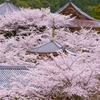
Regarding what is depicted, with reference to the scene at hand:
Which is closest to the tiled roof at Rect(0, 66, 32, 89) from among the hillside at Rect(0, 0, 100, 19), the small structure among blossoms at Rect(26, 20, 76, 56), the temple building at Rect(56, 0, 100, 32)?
the small structure among blossoms at Rect(26, 20, 76, 56)

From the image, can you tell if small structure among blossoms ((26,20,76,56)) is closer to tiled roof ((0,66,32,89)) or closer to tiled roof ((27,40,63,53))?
tiled roof ((27,40,63,53))

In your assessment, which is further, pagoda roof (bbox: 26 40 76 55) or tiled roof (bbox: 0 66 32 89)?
pagoda roof (bbox: 26 40 76 55)

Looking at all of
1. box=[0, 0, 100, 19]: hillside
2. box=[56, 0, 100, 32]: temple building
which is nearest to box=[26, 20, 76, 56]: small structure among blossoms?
box=[56, 0, 100, 32]: temple building

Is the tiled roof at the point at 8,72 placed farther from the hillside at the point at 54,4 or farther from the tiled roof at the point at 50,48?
the hillside at the point at 54,4

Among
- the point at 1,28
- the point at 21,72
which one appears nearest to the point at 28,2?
the point at 1,28

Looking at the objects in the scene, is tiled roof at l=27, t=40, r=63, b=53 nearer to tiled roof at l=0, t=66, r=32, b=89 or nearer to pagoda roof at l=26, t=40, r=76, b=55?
pagoda roof at l=26, t=40, r=76, b=55

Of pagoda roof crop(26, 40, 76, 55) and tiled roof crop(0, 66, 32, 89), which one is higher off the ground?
tiled roof crop(0, 66, 32, 89)

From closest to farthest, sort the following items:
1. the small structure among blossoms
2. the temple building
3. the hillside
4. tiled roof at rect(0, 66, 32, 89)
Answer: tiled roof at rect(0, 66, 32, 89), the small structure among blossoms, the temple building, the hillside

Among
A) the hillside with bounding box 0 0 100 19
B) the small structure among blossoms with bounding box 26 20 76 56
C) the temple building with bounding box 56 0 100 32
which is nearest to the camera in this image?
the small structure among blossoms with bounding box 26 20 76 56

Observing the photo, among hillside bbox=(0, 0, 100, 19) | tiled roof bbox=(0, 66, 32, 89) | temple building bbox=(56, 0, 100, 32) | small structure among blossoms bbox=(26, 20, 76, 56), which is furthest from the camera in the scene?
hillside bbox=(0, 0, 100, 19)

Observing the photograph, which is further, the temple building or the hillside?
the hillside

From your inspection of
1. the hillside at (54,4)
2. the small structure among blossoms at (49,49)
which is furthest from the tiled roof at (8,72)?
the hillside at (54,4)

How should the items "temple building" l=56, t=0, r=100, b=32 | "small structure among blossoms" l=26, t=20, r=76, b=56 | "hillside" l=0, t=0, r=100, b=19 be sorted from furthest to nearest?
"hillside" l=0, t=0, r=100, b=19, "temple building" l=56, t=0, r=100, b=32, "small structure among blossoms" l=26, t=20, r=76, b=56

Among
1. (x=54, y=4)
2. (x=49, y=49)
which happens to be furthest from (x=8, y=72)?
(x=54, y=4)
